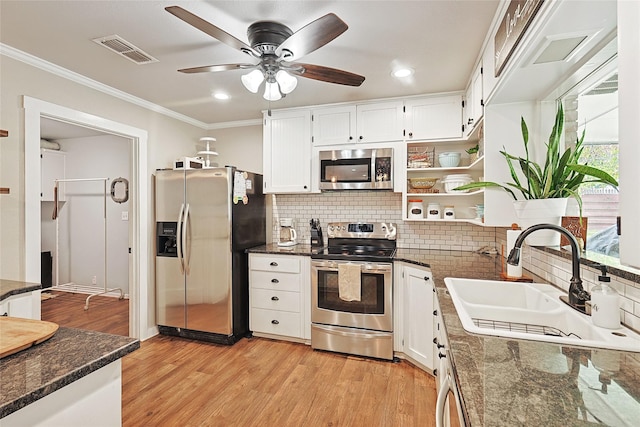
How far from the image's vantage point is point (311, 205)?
3.74m

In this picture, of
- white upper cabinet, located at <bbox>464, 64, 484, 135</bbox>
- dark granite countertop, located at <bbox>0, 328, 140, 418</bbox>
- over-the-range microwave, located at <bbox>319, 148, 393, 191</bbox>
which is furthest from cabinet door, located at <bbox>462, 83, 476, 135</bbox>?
dark granite countertop, located at <bbox>0, 328, 140, 418</bbox>

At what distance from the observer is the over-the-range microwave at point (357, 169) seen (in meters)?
3.11

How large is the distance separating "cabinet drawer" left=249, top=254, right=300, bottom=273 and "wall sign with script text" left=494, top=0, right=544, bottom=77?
2233mm

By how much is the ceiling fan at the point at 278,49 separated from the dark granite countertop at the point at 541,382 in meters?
1.43

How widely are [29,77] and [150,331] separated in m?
2.46

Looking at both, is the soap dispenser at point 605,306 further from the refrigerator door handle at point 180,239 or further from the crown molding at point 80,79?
the crown molding at point 80,79

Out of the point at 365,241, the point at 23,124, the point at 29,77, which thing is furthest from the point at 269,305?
the point at 29,77

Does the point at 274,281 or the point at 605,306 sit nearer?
the point at 605,306

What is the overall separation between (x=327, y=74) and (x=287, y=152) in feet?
5.00

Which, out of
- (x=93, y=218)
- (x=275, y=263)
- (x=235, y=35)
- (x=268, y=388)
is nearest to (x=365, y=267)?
(x=275, y=263)

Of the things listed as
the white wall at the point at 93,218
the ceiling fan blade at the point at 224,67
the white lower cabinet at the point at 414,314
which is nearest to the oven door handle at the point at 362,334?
the white lower cabinet at the point at 414,314

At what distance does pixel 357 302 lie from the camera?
9.46ft

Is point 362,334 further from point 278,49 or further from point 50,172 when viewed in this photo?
point 50,172

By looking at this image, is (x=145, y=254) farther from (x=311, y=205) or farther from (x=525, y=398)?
(x=525, y=398)
